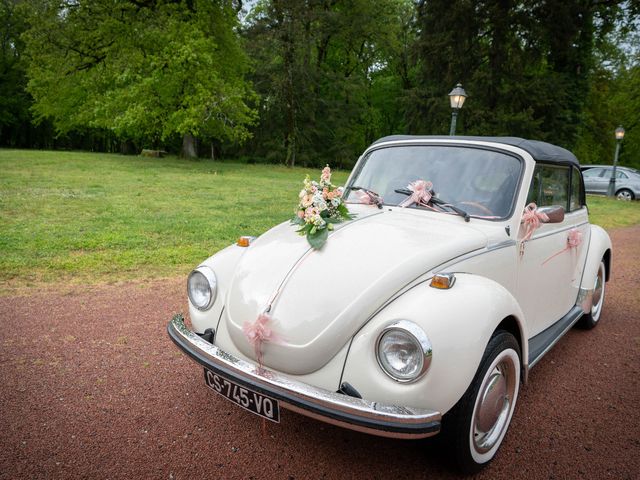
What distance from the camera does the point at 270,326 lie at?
224 cm

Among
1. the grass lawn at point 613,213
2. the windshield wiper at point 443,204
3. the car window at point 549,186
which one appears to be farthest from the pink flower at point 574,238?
the grass lawn at point 613,213

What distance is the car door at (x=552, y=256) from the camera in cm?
314

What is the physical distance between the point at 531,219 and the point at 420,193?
0.79 m

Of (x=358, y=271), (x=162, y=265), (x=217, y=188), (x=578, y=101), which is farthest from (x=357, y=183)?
(x=578, y=101)

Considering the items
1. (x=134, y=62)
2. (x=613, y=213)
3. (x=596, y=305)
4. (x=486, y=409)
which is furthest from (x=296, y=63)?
(x=486, y=409)

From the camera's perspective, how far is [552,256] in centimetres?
345

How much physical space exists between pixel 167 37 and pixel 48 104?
31.7 feet

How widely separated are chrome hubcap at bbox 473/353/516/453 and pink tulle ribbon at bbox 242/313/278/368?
116cm

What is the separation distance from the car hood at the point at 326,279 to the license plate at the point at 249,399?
175mm

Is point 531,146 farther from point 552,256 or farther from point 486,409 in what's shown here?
point 486,409

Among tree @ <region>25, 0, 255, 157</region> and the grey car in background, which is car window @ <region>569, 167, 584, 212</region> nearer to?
tree @ <region>25, 0, 255, 157</region>

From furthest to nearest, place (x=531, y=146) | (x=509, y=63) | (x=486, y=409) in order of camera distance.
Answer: (x=509, y=63) < (x=531, y=146) < (x=486, y=409)

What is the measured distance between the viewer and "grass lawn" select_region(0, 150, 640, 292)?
5.88 meters

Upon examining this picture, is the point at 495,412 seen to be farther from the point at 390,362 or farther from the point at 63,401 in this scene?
the point at 63,401
